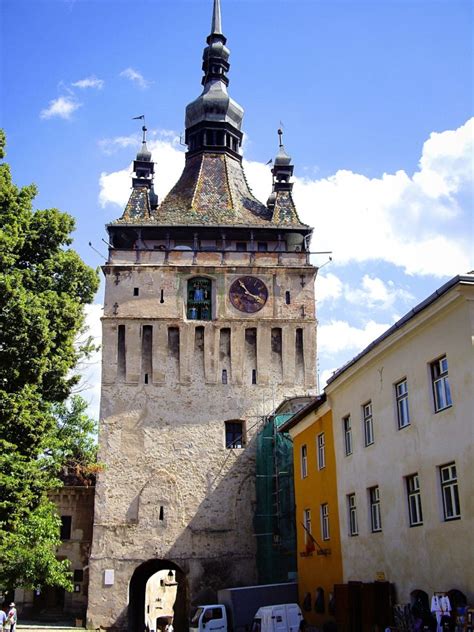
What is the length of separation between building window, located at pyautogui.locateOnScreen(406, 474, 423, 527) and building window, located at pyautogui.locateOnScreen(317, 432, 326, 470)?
5616mm

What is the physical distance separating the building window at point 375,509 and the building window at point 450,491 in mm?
3142

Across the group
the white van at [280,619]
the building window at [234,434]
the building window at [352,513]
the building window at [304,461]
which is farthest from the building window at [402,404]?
the building window at [234,434]

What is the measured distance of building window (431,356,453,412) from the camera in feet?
44.5

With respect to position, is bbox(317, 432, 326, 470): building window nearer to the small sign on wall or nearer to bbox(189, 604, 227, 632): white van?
bbox(189, 604, 227, 632): white van

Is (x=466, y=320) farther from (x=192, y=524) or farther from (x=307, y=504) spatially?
(x=192, y=524)

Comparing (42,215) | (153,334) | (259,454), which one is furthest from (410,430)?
(153,334)

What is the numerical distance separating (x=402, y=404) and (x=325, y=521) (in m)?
6.25

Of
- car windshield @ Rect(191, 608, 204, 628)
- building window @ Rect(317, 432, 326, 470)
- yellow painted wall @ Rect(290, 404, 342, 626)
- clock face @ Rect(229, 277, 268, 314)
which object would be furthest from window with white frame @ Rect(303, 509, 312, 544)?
clock face @ Rect(229, 277, 268, 314)

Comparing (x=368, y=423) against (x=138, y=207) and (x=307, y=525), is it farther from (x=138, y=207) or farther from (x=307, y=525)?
(x=138, y=207)

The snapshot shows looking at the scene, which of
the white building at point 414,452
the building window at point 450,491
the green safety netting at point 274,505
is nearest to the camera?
the white building at point 414,452

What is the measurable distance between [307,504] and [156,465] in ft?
33.2

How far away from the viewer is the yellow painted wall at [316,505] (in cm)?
1938

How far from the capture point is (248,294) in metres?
32.8

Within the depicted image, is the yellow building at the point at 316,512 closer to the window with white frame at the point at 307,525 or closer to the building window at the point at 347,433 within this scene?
the window with white frame at the point at 307,525
